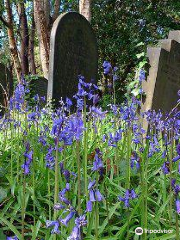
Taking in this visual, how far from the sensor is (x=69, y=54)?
7523 millimetres

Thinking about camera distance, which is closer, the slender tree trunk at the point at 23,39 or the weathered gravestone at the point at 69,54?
the weathered gravestone at the point at 69,54

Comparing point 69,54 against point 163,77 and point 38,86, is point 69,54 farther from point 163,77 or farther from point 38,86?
point 38,86

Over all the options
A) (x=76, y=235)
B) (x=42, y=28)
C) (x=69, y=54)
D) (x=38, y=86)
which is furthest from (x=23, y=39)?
(x=76, y=235)

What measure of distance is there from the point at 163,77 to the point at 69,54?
89.6 inches

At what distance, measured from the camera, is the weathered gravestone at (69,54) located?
7.11 metres

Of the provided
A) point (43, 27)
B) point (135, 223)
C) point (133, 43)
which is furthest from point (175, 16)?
point (135, 223)

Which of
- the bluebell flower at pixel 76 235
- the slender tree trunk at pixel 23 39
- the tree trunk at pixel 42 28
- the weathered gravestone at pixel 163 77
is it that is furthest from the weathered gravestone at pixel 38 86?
the bluebell flower at pixel 76 235

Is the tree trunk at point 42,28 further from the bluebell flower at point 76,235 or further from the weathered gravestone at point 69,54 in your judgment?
the bluebell flower at point 76,235

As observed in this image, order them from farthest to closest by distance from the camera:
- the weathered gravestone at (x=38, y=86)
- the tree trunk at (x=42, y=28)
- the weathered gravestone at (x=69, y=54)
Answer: the tree trunk at (x=42, y=28) < the weathered gravestone at (x=38, y=86) < the weathered gravestone at (x=69, y=54)

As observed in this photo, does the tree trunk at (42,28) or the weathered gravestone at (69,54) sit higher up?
the tree trunk at (42,28)

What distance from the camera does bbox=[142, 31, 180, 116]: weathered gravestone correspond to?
6.16 metres

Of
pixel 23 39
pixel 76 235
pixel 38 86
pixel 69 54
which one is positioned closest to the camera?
pixel 76 235

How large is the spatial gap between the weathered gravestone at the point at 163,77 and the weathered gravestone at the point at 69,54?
73.8 inches

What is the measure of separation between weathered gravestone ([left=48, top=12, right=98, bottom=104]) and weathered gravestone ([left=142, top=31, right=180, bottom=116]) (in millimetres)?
1874
